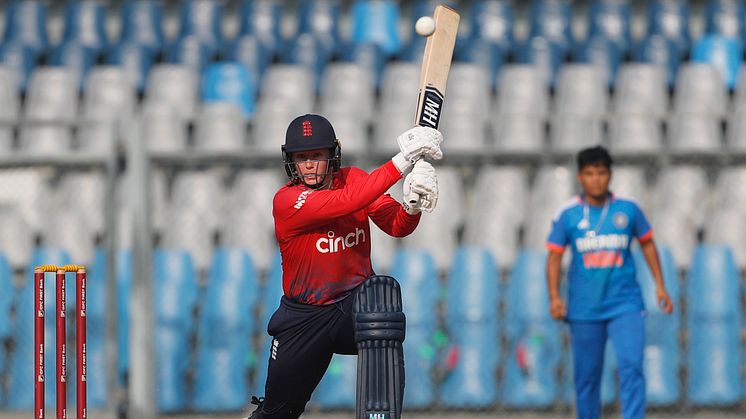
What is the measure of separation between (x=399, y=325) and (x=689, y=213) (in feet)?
16.6

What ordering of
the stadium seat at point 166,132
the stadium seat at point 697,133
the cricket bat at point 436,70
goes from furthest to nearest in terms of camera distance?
the stadium seat at point 166,132 → the stadium seat at point 697,133 → the cricket bat at point 436,70

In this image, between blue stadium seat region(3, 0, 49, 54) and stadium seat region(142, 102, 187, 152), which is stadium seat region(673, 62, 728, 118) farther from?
blue stadium seat region(3, 0, 49, 54)

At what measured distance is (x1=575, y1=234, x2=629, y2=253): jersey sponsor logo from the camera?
711cm

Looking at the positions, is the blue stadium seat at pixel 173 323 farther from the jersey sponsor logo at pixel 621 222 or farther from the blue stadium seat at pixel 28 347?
the jersey sponsor logo at pixel 621 222

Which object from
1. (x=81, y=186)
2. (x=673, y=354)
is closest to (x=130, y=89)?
(x=81, y=186)

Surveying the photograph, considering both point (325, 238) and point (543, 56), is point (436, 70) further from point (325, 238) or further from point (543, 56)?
point (543, 56)

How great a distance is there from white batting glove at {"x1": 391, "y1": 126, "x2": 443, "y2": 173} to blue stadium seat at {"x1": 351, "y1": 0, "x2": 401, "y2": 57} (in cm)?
751

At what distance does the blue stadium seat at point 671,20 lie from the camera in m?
11.9

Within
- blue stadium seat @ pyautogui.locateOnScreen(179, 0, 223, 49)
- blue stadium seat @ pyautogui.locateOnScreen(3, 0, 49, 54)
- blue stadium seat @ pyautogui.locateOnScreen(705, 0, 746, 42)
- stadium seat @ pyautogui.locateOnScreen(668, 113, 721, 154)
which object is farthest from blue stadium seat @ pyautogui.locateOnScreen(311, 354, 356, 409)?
blue stadium seat @ pyautogui.locateOnScreen(705, 0, 746, 42)

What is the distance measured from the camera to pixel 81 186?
9539 mm

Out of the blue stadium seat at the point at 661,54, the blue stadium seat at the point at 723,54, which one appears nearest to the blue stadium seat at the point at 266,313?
the blue stadium seat at the point at 661,54

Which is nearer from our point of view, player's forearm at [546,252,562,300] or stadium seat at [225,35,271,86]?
player's forearm at [546,252,562,300]

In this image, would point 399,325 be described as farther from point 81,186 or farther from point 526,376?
point 81,186

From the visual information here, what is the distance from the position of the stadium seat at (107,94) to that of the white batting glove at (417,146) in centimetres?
637
